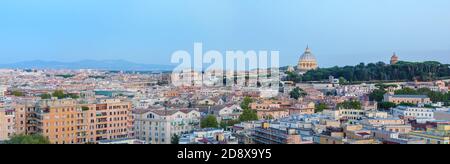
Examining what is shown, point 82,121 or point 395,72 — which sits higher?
point 395,72

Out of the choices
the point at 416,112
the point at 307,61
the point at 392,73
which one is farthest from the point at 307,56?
the point at 416,112

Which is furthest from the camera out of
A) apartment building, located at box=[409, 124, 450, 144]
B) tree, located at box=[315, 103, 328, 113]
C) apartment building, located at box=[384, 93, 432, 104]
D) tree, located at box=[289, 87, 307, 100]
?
tree, located at box=[289, 87, 307, 100]

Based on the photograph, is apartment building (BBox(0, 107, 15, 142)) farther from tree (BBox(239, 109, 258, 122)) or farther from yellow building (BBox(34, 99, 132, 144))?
tree (BBox(239, 109, 258, 122))

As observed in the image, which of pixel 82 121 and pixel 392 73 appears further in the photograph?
pixel 392 73

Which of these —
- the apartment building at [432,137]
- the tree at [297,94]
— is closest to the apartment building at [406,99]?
the tree at [297,94]

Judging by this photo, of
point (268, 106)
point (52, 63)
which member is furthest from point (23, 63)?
point (268, 106)

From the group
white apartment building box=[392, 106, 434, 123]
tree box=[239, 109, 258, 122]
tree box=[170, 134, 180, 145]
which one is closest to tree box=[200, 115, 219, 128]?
tree box=[170, 134, 180, 145]

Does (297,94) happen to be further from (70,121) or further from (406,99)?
(70,121)
